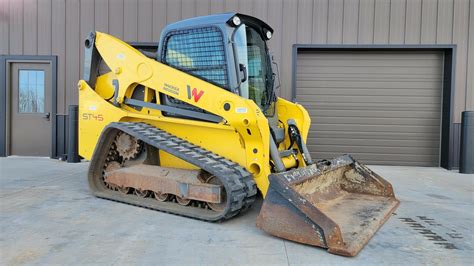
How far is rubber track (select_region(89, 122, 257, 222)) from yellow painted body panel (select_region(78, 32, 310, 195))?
151mm

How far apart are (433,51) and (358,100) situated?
2.05 m

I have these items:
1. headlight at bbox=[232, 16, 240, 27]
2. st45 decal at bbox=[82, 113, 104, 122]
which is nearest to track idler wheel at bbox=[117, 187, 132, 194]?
st45 decal at bbox=[82, 113, 104, 122]

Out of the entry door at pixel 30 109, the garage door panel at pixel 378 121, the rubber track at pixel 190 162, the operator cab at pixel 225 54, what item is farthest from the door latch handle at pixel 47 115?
the garage door panel at pixel 378 121

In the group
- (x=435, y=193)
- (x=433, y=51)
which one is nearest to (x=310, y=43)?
(x=433, y=51)

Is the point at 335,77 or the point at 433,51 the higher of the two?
the point at 433,51

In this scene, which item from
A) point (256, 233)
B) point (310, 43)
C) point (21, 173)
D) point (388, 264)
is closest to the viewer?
point (388, 264)

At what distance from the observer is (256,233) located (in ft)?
11.9

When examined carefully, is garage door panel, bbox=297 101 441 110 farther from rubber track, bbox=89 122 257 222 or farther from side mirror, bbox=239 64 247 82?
rubber track, bbox=89 122 257 222

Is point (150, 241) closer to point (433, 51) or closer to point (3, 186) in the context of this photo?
point (3, 186)

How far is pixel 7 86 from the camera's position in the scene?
898 centimetres

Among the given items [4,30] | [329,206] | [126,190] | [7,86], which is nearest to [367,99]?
[329,206]

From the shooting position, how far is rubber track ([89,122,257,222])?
12.3ft

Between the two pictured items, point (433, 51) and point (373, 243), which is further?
point (433, 51)

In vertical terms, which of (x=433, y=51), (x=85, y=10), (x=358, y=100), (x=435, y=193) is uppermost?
(x=85, y=10)
